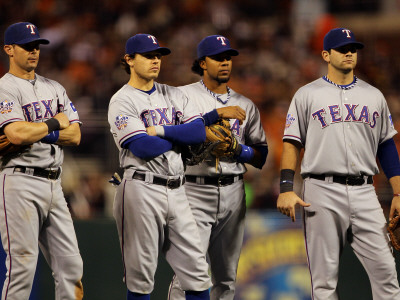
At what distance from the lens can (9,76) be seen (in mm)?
4492

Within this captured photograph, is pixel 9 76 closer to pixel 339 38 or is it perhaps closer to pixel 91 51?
pixel 339 38

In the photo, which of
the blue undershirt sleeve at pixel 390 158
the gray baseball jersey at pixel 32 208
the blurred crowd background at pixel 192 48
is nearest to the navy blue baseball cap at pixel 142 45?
the gray baseball jersey at pixel 32 208

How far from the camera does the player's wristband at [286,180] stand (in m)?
4.59

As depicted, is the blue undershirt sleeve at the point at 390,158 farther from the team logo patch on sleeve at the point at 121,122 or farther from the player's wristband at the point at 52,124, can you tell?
the player's wristband at the point at 52,124

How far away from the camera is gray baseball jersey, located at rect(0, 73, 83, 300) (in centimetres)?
431

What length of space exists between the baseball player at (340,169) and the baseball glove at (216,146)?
0.37 m

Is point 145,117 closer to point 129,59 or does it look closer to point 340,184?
point 129,59

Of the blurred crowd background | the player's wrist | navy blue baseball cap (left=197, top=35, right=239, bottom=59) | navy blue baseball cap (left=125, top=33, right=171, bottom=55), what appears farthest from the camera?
the blurred crowd background

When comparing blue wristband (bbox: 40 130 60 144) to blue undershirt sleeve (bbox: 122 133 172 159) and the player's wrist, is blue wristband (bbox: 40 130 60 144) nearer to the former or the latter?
blue undershirt sleeve (bbox: 122 133 172 159)

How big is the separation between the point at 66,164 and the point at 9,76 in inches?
125

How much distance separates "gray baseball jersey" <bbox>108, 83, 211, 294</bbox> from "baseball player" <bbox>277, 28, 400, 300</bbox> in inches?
26.4

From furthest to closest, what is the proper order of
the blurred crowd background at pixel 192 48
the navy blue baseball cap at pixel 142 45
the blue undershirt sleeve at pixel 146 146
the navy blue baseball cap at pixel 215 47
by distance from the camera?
the blurred crowd background at pixel 192 48 < the navy blue baseball cap at pixel 215 47 < the navy blue baseball cap at pixel 142 45 < the blue undershirt sleeve at pixel 146 146

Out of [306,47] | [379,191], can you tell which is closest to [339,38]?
[379,191]

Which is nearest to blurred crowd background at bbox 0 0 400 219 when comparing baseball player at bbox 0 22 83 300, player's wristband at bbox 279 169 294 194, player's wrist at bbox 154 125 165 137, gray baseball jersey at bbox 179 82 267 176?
gray baseball jersey at bbox 179 82 267 176
